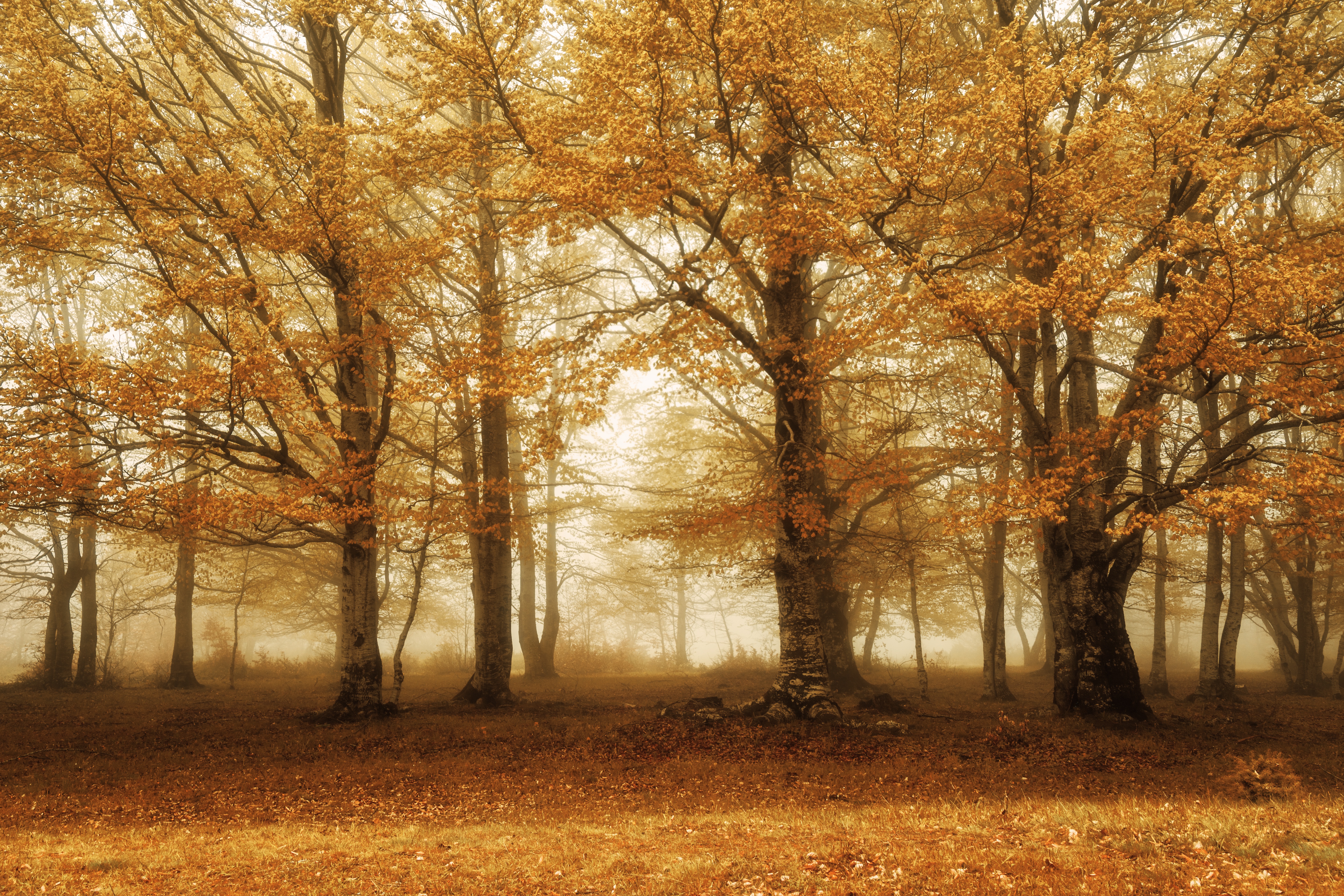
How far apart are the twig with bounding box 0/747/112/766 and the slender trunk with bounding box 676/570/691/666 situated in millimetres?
25470

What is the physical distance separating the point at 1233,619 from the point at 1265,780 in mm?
12408

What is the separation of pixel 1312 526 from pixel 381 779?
13747mm

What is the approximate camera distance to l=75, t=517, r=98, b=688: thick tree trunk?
20.8m

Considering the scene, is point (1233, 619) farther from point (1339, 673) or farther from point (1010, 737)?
point (1010, 737)

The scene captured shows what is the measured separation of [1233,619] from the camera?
18.3m

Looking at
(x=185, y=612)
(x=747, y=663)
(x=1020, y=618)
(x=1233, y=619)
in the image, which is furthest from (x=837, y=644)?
(x=1020, y=618)

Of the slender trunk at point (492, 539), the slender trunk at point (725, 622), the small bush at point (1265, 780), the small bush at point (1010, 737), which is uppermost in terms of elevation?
the slender trunk at point (492, 539)

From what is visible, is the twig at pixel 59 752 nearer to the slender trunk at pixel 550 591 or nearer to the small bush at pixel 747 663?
the slender trunk at pixel 550 591

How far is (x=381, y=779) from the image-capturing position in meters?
9.69

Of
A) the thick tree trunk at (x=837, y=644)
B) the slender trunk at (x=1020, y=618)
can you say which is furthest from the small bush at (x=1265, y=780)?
the slender trunk at (x=1020, y=618)

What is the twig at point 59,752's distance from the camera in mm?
10750

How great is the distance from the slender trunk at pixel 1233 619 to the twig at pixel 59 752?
68.9ft

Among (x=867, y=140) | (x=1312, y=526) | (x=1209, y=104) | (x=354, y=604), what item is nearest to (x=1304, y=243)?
(x=1209, y=104)

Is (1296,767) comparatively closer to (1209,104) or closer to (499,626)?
(1209,104)
